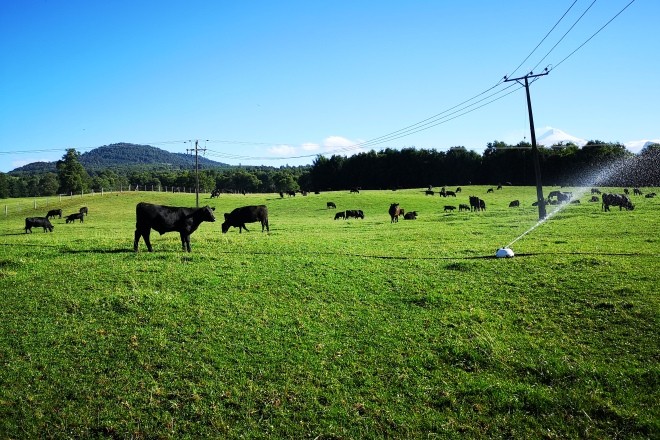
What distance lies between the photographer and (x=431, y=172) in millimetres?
136750

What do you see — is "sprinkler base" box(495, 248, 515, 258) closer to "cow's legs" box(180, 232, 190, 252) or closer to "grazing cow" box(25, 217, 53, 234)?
"cow's legs" box(180, 232, 190, 252)

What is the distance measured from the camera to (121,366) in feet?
31.9

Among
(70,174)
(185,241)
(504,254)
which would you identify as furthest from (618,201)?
(70,174)

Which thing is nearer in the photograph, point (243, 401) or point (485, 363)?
point (243, 401)

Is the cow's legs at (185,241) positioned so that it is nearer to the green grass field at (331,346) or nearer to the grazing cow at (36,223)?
the green grass field at (331,346)

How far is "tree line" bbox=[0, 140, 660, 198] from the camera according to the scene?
3792 inches

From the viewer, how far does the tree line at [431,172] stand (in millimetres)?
96312

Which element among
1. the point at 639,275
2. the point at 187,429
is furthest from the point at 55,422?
the point at 639,275

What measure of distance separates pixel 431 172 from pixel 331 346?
131 meters

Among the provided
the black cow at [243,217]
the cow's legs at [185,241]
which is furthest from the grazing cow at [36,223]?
the cow's legs at [185,241]

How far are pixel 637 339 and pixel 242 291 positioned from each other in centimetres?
1052

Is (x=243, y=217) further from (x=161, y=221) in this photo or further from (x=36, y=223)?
(x=36, y=223)

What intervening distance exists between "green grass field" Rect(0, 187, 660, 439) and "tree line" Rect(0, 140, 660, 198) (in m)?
79.8

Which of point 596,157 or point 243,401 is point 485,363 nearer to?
point 243,401
